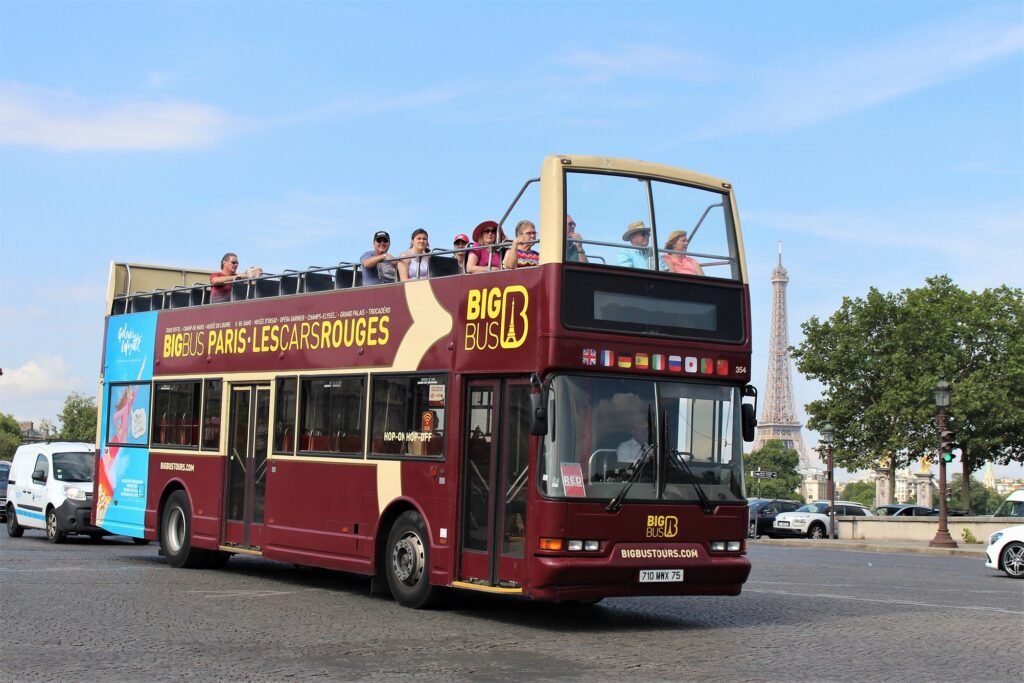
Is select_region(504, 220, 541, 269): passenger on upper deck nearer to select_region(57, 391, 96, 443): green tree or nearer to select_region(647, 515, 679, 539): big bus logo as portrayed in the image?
select_region(647, 515, 679, 539): big bus logo

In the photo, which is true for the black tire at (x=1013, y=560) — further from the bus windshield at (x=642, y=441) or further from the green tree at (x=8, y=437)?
the green tree at (x=8, y=437)

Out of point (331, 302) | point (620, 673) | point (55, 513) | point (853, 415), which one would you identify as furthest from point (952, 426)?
point (620, 673)

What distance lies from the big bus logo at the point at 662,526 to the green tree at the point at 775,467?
12958 cm

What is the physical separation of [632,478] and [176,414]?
8.66 m

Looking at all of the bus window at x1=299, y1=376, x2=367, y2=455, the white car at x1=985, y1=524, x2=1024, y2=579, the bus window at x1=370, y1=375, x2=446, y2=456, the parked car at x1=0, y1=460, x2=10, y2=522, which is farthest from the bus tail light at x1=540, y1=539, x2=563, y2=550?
the parked car at x1=0, y1=460, x2=10, y2=522

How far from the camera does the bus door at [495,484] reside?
12508 mm

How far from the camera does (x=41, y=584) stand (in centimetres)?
1530

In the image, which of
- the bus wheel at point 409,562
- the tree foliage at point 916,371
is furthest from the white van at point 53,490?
the tree foliage at point 916,371

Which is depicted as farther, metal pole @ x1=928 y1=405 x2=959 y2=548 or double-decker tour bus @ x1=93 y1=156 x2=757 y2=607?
metal pole @ x1=928 y1=405 x2=959 y2=548

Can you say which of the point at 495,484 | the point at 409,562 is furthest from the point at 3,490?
the point at 495,484

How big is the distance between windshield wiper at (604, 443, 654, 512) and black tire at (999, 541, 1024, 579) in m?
12.8

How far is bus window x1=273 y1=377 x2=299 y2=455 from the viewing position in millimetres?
16281

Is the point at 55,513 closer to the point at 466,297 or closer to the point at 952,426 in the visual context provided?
the point at 466,297

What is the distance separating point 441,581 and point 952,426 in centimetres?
5334
